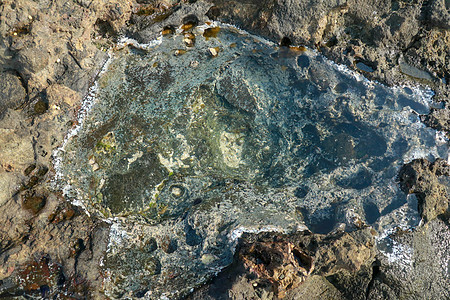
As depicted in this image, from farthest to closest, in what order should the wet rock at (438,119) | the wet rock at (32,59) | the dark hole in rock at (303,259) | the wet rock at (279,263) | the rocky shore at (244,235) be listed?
the wet rock at (438,119) < the wet rock at (32,59) < the rocky shore at (244,235) < the dark hole in rock at (303,259) < the wet rock at (279,263)

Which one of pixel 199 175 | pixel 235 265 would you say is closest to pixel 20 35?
pixel 199 175

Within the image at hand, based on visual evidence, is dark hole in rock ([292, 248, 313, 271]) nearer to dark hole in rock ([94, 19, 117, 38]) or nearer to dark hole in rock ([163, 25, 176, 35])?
dark hole in rock ([163, 25, 176, 35])

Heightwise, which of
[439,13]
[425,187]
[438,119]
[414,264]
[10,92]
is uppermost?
[439,13]

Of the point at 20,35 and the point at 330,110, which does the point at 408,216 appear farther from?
the point at 20,35

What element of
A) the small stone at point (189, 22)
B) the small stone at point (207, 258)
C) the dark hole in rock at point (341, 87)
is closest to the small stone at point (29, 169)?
the small stone at point (207, 258)

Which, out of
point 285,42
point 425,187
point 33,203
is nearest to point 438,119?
point 425,187

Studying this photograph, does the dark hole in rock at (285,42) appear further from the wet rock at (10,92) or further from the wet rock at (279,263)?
the wet rock at (10,92)

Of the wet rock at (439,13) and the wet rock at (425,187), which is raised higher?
the wet rock at (439,13)

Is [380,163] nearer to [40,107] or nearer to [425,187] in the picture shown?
[425,187]
